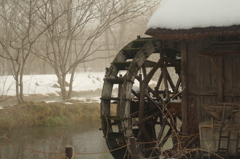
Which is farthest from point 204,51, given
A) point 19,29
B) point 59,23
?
point 59,23

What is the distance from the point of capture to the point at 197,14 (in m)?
6.93

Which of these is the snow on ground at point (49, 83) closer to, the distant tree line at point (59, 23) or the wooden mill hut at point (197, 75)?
the distant tree line at point (59, 23)

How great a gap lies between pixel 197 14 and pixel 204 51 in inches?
33.6

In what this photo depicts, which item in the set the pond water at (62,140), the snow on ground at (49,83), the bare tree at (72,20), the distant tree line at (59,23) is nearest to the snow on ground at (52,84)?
the snow on ground at (49,83)

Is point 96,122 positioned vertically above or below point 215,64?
below

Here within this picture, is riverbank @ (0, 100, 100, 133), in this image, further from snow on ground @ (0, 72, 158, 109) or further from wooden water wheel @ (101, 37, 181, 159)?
wooden water wheel @ (101, 37, 181, 159)

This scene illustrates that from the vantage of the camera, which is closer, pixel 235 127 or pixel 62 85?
pixel 235 127

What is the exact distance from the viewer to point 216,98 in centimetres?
746

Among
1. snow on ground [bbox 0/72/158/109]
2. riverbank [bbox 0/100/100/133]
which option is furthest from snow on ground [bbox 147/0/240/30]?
snow on ground [bbox 0/72/158/109]

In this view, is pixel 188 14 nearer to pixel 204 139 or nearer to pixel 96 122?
pixel 204 139

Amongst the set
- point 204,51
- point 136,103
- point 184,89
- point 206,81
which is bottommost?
point 136,103

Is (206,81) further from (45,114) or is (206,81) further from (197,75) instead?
(45,114)

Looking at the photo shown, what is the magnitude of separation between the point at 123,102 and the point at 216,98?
2093mm

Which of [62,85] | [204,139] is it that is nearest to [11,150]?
[204,139]
